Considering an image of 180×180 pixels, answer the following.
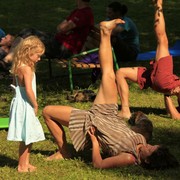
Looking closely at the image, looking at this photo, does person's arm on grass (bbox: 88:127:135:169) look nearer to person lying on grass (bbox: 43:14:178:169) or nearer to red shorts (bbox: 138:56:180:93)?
person lying on grass (bbox: 43:14:178:169)

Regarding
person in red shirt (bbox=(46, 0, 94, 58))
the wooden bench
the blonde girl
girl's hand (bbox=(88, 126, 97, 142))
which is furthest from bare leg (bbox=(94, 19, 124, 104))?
person in red shirt (bbox=(46, 0, 94, 58))

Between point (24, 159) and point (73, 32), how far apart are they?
14.7ft

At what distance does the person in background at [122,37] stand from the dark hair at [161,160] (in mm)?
4556

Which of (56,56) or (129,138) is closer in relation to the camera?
(129,138)

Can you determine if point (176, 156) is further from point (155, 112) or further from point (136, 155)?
point (155, 112)

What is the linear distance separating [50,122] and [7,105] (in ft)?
10.2

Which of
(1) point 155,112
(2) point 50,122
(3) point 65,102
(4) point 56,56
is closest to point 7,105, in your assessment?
(3) point 65,102

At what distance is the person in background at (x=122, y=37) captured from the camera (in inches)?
394

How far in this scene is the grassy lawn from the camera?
556 centimetres

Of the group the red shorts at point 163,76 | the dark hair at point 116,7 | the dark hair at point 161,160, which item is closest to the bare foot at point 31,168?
the dark hair at point 161,160

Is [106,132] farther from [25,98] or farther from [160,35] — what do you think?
[160,35]

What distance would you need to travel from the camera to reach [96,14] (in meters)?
17.5

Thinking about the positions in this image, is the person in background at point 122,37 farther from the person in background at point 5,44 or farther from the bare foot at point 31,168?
the bare foot at point 31,168

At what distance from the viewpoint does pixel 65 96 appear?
366 inches
